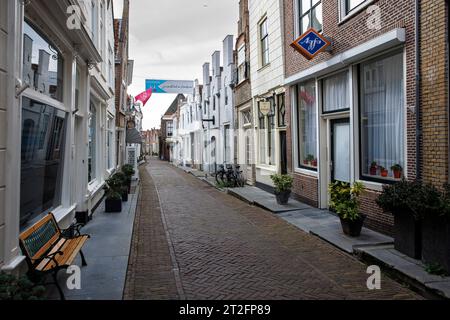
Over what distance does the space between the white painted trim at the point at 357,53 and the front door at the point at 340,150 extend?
1322 mm

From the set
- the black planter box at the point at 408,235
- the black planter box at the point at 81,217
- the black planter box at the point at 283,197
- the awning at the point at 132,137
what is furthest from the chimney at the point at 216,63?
the black planter box at the point at 408,235

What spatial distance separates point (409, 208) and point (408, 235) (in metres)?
0.49

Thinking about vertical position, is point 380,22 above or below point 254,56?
below

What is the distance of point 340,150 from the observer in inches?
381

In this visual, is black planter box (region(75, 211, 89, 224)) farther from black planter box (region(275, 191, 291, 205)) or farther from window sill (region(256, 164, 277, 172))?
window sill (region(256, 164, 277, 172))

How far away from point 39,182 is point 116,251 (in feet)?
5.57

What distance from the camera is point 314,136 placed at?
35.7 feet

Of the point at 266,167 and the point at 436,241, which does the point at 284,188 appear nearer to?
the point at 266,167

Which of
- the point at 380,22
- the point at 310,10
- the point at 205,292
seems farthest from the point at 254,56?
the point at 205,292

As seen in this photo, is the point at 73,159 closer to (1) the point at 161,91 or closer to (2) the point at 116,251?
(2) the point at 116,251

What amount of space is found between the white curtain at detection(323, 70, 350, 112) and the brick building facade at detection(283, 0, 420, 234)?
0.02 meters

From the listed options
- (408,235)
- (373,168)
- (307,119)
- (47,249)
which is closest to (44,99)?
(47,249)
